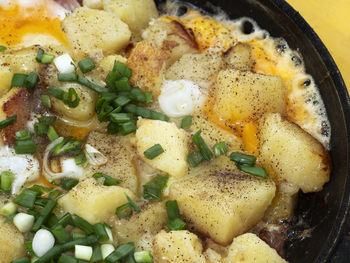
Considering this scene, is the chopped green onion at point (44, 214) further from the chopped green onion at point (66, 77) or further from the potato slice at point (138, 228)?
the chopped green onion at point (66, 77)

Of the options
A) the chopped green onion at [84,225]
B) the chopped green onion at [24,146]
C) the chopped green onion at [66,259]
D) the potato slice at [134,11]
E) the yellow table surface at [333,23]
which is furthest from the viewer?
the yellow table surface at [333,23]

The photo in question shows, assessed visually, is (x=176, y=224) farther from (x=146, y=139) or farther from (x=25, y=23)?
(x=25, y=23)

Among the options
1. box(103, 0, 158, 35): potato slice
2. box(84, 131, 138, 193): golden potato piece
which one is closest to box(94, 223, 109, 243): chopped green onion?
box(84, 131, 138, 193): golden potato piece

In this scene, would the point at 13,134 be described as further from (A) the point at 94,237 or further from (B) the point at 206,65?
(B) the point at 206,65

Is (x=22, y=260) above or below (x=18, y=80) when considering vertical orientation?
below

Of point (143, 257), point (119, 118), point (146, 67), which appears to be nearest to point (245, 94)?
point (146, 67)

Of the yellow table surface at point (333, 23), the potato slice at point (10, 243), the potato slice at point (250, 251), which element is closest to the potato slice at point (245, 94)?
the potato slice at point (250, 251)
